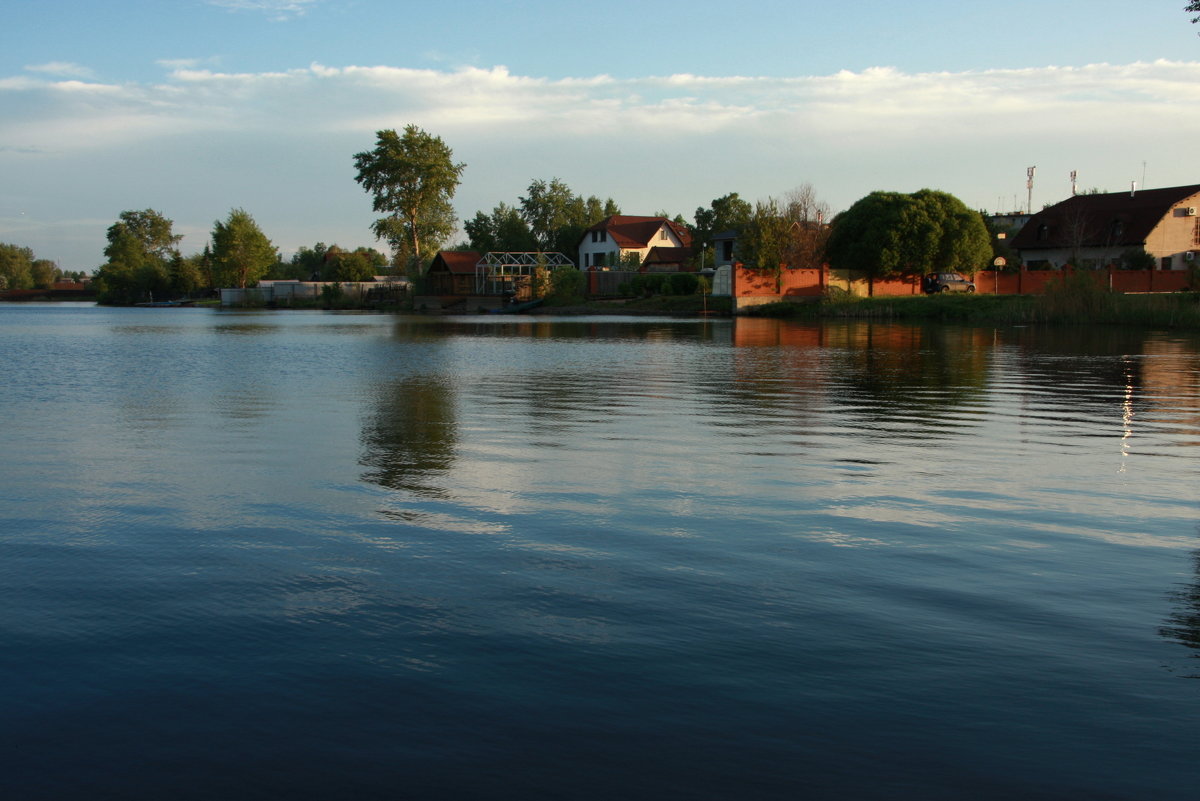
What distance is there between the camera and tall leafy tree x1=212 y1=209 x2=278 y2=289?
4793 inches

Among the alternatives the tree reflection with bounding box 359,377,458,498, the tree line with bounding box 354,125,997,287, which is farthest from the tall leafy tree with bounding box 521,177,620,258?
the tree reflection with bounding box 359,377,458,498

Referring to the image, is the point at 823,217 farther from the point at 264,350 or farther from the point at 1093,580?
the point at 1093,580

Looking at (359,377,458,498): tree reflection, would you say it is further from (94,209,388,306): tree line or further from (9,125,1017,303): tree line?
(94,209,388,306): tree line

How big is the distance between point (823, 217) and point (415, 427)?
6227cm

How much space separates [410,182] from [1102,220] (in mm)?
65623

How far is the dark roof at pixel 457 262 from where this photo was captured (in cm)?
9288

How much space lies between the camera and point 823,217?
72.4 meters

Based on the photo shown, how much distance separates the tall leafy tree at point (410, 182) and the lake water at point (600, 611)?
9262 cm

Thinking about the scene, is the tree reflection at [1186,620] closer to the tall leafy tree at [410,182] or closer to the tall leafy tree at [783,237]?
the tall leafy tree at [783,237]

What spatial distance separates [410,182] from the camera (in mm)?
103875

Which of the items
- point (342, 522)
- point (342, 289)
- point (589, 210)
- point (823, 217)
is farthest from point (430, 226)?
point (342, 522)

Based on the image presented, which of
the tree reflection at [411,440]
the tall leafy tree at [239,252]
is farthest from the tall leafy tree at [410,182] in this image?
the tree reflection at [411,440]


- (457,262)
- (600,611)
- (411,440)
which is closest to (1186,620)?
(600,611)

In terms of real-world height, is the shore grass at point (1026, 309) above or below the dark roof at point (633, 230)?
below
